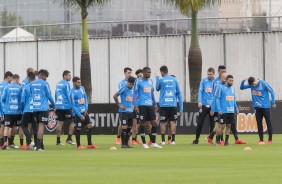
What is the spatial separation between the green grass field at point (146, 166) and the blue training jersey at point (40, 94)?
1395 mm

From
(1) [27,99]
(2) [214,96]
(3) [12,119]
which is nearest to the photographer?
(1) [27,99]

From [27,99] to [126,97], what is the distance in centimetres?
282

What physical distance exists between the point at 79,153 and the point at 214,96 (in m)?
6.01

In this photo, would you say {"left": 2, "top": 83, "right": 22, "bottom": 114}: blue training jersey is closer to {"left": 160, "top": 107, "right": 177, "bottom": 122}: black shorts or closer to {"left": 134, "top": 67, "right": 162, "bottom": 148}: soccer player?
{"left": 134, "top": 67, "right": 162, "bottom": 148}: soccer player

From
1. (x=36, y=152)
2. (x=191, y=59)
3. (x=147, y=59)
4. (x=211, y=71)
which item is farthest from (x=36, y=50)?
(x=36, y=152)

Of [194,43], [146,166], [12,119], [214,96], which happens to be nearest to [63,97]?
[12,119]

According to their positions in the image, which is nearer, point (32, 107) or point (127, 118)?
point (32, 107)

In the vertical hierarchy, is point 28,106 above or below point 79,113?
above

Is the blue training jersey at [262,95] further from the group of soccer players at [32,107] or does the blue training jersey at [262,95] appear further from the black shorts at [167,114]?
the group of soccer players at [32,107]

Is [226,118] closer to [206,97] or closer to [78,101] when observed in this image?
[206,97]

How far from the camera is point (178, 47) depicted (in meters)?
52.9

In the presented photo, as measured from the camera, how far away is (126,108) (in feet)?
91.5

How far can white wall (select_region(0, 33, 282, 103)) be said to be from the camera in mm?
51469

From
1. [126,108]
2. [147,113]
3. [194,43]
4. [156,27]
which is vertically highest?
[156,27]
